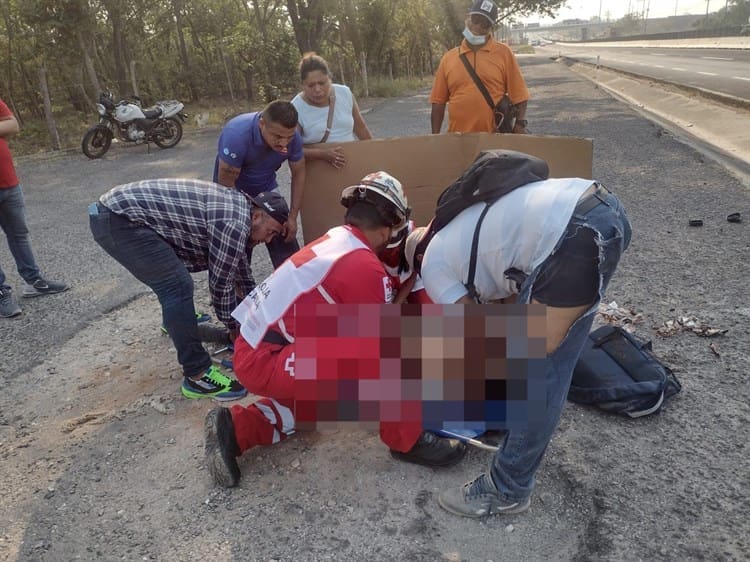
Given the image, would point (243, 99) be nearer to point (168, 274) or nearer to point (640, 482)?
point (168, 274)

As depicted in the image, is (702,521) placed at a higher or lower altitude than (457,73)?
lower

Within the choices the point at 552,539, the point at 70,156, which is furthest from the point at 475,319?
the point at 70,156

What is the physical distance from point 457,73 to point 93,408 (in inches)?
128

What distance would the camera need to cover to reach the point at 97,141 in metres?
10.3

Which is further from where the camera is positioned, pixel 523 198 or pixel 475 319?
pixel 475 319

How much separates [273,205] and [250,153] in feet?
1.28

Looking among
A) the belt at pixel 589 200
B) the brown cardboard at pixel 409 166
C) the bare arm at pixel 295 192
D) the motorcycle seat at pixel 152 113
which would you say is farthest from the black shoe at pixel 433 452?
the motorcycle seat at pixel 152 113

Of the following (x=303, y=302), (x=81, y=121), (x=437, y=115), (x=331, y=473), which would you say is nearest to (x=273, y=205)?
(x=303, y=302)

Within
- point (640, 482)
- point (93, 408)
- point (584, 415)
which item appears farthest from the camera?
point (93, 408)

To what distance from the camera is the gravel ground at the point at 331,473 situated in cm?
198

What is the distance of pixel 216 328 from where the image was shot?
354cm

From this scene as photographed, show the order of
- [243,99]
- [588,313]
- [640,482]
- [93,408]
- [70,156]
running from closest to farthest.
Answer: [588,313], [640,482], [93,408], [70,156], [243,99]

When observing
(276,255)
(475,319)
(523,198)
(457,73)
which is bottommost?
(276,255)

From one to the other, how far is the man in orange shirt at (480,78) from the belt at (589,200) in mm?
2618
